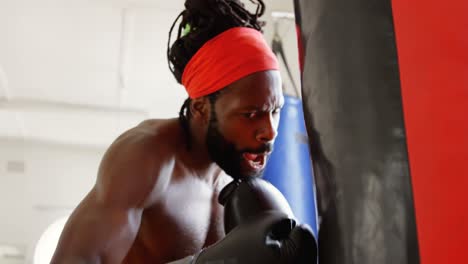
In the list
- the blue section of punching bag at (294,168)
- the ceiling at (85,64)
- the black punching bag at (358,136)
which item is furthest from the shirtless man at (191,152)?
the ceiling at (85,64)

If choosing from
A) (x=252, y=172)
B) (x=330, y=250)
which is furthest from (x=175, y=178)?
(x=330, y=250)

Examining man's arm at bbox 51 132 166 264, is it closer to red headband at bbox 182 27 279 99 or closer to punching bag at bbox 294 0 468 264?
red headband at bbox 182 27 279 99

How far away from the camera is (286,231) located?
0.78m

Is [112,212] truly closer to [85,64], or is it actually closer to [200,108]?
[200,108]

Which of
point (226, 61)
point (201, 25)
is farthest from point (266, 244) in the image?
point (201, 25)

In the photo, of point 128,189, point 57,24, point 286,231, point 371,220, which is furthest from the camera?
point 57,24

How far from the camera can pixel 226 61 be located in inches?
43.1

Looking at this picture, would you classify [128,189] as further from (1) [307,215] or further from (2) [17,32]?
(2) [17,32]

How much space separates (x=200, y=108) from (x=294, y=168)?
710 millimetres

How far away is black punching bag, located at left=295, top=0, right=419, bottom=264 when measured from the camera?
0.54 m

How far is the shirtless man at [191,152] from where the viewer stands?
38.4 inches

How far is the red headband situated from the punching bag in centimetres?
41

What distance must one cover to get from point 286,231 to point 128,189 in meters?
0.31

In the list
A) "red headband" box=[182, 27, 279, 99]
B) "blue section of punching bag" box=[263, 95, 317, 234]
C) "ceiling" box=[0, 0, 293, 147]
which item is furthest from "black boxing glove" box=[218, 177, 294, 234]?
"ceiling" box=[0, 0, 293, 147]
